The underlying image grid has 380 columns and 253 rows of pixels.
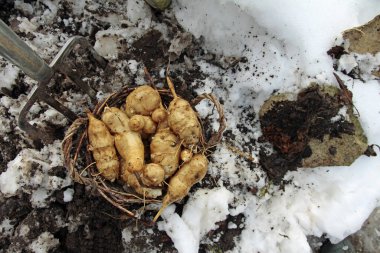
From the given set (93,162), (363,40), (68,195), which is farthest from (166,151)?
(363,40)

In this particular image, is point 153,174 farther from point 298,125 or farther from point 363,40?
point 363,40

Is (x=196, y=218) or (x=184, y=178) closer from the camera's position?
(x=184, y=178)

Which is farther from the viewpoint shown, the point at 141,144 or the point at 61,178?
the point at 61,178

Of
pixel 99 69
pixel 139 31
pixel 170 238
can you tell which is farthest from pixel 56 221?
pixel 139 31

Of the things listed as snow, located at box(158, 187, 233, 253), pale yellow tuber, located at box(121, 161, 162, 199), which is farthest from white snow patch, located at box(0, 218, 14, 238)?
snow, located at box(158, 187, 233, 253)

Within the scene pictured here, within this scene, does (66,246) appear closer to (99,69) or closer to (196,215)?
(196,215)

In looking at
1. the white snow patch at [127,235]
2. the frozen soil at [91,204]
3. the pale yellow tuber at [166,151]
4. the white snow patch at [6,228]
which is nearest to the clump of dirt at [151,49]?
the frozen soil at [91,204]
